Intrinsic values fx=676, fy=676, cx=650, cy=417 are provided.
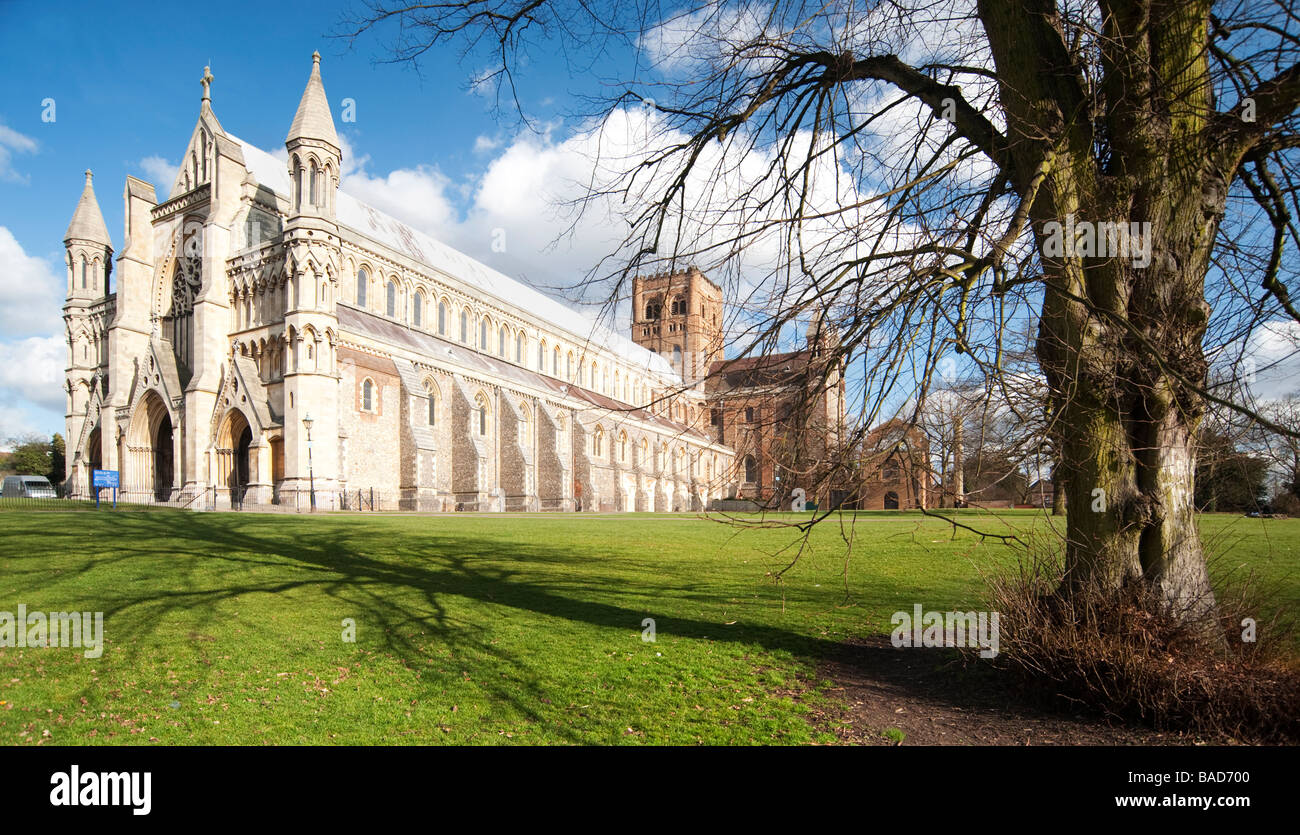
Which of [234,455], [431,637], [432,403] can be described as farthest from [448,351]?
[431,637]

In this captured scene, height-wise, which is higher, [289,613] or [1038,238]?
[1038,238]

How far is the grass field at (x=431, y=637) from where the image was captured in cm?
462

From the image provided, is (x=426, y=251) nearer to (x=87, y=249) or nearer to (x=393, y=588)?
(x=87, y=249)

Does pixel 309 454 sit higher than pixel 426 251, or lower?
lower

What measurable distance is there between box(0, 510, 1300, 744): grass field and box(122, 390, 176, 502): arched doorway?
24.0m

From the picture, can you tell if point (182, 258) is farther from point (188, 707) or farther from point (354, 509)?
point (188, 707)

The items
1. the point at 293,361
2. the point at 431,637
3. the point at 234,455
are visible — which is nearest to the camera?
the point at 431,637

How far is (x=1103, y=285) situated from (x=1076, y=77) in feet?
5.27

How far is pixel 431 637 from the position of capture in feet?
22.5

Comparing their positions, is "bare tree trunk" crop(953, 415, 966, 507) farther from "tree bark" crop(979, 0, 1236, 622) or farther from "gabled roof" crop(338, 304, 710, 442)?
"gabled roof" crop(338, 304, 710, 442)

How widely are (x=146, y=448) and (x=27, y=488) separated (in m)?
11.2

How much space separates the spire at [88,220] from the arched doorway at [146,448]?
43.0 feet

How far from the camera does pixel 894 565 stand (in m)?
12.8
